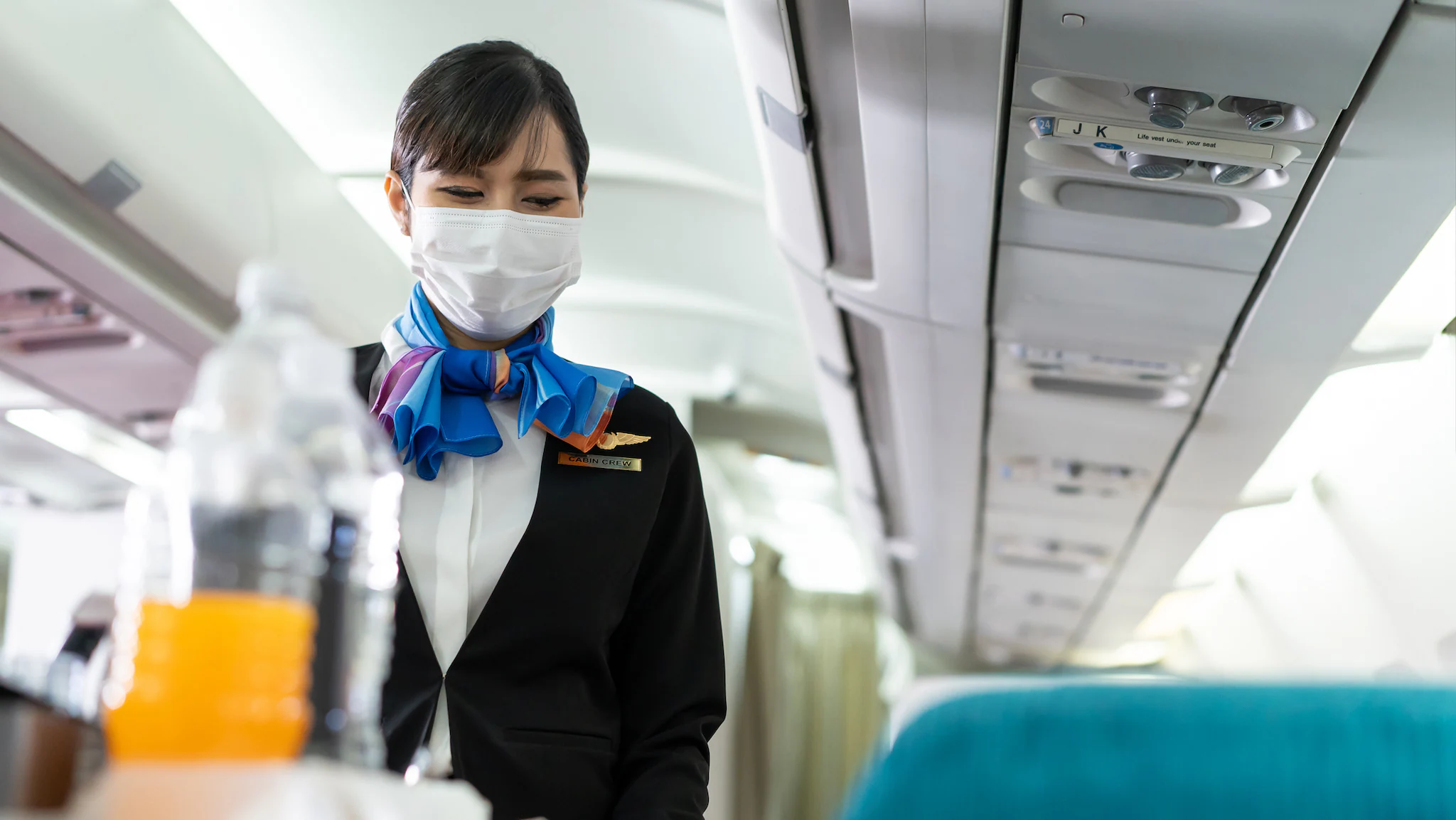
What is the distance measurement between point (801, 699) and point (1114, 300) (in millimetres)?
7213

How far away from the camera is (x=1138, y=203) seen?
121 inches

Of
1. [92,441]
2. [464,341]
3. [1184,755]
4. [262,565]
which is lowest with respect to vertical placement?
[1184,755]

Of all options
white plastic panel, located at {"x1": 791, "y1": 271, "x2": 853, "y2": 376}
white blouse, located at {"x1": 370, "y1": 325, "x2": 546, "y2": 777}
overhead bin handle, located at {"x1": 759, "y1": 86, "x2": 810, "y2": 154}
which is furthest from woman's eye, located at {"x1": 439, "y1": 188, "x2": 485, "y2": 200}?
white plastic panel, located at {"x1": 791, "y1": 271, "x2": 853, "y2": 376}

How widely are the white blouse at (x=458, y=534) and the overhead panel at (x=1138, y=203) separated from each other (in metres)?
1.24

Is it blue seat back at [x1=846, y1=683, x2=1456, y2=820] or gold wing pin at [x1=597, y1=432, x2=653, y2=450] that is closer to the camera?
blue seat back at [x1=846, y1=683, x2=1456, y2=820]

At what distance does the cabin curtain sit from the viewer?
7973 millimetres

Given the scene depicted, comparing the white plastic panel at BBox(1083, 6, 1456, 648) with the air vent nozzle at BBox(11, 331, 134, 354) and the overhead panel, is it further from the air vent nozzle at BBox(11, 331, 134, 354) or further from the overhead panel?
the air vent nozzle at BBox(11, 331, 134, 354)

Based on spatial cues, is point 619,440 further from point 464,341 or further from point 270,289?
point 270,289

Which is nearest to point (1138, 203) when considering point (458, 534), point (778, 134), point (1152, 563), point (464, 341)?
point (778, 134)

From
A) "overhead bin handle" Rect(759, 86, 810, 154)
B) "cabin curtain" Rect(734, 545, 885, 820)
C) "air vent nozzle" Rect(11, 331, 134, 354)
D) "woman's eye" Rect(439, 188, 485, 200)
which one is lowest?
"cabin curtain" Rect(734, 545, 885, 820)

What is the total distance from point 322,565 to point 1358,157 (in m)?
2.17

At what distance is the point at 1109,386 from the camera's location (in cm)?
450

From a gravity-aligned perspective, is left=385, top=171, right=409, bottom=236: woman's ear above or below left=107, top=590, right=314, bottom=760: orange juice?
above

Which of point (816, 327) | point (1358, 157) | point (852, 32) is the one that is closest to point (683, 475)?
point (852, 32)
